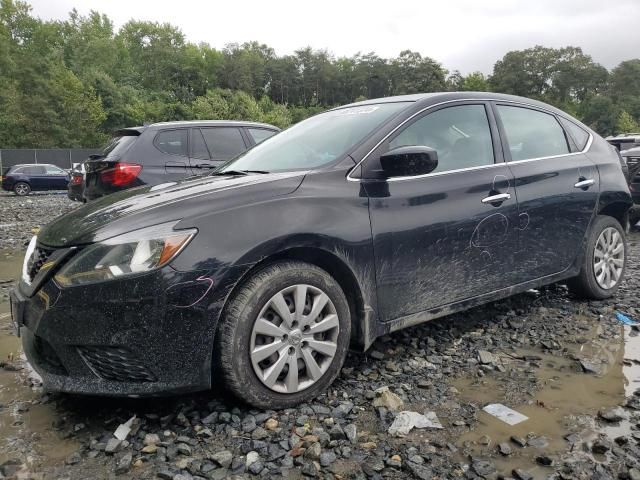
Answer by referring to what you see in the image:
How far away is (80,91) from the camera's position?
2084 inches

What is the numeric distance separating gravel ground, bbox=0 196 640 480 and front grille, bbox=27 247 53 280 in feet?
2.36

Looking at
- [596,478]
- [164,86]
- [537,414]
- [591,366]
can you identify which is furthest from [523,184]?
[164,86]

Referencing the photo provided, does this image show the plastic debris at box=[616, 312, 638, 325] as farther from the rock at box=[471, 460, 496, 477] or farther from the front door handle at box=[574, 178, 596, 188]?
the rock at box=[471, 460, 496, 477]

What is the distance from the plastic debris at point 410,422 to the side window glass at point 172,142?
503cm

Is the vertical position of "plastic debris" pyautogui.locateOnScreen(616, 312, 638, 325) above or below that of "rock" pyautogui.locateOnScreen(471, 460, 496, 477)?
below

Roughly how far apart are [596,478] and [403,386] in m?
1.06

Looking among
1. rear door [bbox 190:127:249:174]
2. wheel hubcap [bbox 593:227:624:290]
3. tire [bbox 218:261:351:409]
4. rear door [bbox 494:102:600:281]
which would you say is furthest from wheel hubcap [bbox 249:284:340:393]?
rear door [bbox 190:127:249:174]

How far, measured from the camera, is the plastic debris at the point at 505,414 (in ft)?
8.48

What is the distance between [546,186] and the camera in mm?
3785

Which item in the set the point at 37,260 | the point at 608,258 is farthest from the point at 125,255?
the point at 608,258

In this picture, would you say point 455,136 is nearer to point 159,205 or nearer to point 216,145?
point 159,205

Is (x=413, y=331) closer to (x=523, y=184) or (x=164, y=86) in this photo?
(x=523, y=184)

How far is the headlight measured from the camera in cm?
232

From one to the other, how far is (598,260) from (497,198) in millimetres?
1500
